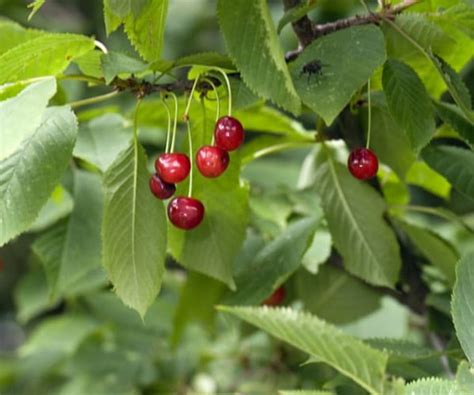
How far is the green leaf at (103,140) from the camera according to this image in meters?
1.37

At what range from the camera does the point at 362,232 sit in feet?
4.49

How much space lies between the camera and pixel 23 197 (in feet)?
3.56

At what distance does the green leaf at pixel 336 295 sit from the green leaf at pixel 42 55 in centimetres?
74

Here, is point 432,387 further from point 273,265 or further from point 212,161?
point 273,265

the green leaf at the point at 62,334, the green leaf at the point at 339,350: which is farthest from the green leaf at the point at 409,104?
the green leaf at the point at 62,334

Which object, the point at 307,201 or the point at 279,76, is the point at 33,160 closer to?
the point at 279,76

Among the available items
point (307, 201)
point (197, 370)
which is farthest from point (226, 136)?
point (197, 370)

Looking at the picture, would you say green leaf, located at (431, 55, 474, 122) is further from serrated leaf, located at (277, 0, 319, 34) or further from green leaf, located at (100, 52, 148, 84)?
green leaf, located at (100, 52, 148, 84)

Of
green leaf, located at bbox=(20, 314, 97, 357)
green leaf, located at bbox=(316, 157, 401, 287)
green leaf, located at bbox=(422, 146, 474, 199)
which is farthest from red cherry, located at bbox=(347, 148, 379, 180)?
green leaf, located at bbox=(20, 314, 97, 357)

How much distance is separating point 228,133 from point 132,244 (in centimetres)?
17

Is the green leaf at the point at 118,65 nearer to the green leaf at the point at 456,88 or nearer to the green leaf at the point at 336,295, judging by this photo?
the green leaf at the point at 456,88

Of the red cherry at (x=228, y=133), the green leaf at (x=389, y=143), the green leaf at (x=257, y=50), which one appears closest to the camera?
the green leaf at (x=257, y=50)

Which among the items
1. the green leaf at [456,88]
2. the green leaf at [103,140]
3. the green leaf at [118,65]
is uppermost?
the green leaf at [118,65]

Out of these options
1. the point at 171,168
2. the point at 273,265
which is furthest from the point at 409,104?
the point at 273,265
